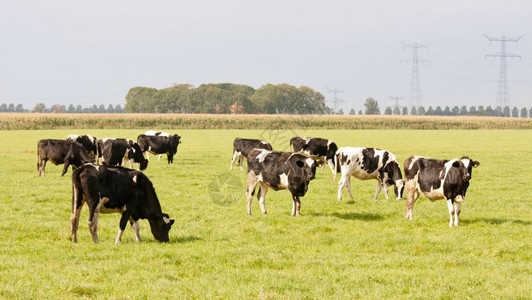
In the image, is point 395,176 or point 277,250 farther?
Answer: point 395,176

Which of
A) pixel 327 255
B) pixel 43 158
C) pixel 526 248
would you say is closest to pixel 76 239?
pixel 327 255

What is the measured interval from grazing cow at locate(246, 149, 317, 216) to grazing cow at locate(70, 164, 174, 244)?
4.24 meters

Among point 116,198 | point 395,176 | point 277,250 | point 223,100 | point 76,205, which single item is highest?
point 223,100

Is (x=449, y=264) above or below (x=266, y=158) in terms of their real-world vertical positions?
below

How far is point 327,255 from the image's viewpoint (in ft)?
39.2

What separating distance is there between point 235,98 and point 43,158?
149m

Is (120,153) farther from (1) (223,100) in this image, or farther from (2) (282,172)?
(1) (223,100)

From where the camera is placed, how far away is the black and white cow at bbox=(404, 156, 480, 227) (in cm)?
1498

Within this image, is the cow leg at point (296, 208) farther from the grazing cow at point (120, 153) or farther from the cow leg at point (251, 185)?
the grazing cow at point (120, 153)

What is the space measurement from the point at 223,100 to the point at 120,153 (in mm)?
146524

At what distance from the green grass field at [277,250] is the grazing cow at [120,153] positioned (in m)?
6.59

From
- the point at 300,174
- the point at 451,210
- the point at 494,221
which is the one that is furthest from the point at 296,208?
the point at 494,221

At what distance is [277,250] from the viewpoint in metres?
12.4

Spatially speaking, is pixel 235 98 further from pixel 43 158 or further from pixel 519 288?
pixel 519 288
